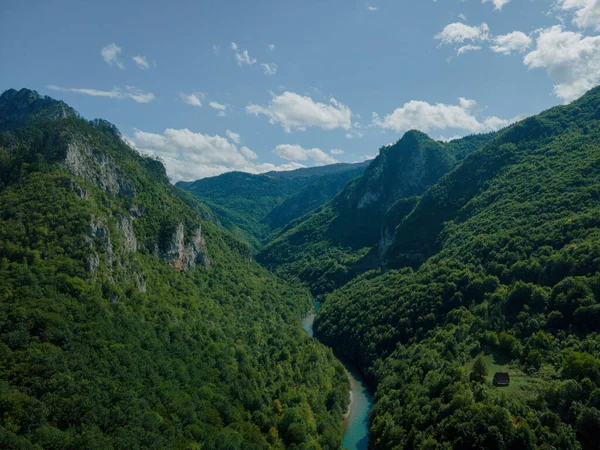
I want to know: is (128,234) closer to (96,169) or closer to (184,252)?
(96,169)

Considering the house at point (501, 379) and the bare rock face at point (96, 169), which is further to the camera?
the bare rock face at point (96, 169)

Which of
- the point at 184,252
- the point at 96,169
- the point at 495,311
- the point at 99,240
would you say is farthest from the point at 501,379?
the point at 96,169

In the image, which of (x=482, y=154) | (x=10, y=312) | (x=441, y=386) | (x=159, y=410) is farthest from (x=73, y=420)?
(x=482, y=154)

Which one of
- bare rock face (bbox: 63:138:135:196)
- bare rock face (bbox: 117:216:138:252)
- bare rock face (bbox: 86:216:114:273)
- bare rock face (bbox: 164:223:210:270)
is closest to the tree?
bare rock face (bbox: 86:216:114:273)

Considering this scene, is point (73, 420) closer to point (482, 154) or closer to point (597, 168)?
point (597, 168)

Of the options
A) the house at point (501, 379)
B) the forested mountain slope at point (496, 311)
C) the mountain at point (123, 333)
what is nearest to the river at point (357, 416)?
the mountain at point (123, 333)

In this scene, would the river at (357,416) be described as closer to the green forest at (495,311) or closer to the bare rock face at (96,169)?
the green forest at (495,311)

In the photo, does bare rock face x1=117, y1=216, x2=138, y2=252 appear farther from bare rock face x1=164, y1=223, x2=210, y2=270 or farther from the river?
the river
